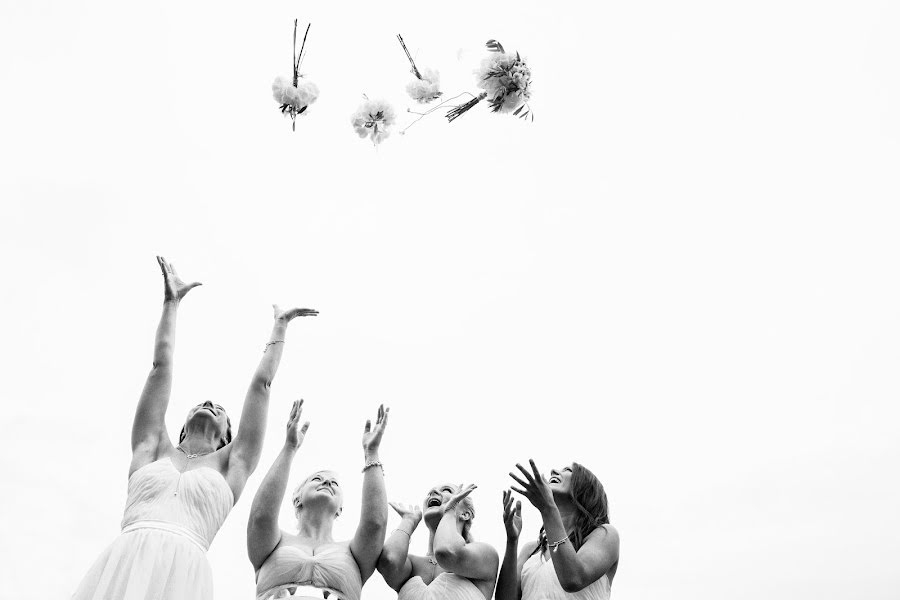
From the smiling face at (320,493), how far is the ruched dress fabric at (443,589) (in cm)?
95

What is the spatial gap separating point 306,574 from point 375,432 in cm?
129

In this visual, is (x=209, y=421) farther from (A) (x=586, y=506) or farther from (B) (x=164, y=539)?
(A) (x=586, y=506)

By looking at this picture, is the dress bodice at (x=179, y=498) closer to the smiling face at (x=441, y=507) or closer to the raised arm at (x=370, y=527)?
the raised arm at (x=370, y=527)

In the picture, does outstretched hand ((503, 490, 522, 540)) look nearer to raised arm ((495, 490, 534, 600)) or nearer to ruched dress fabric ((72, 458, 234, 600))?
raised arm ((495, 490, 534, 600))

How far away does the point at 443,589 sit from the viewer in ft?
23.4

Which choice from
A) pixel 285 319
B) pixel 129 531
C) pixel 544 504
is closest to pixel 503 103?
pixel 285 319

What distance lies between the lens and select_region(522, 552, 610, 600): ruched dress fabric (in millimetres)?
6758

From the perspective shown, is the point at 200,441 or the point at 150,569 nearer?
the point at 150,569

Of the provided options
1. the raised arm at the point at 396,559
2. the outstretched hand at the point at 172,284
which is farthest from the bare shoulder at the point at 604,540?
the outstretched hand at the point at 172,284

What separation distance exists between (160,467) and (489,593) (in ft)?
8.99

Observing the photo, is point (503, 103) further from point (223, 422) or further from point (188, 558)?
point (188, 558)

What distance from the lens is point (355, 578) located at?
7.10 meters

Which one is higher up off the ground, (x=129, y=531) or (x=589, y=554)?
(x=129, y=531)

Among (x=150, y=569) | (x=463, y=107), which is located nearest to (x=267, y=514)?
(x=150, y=569)
